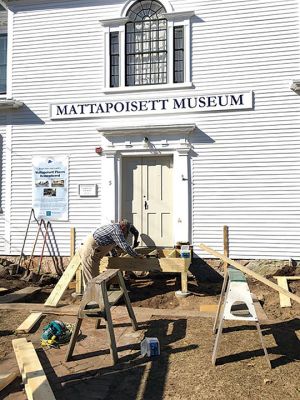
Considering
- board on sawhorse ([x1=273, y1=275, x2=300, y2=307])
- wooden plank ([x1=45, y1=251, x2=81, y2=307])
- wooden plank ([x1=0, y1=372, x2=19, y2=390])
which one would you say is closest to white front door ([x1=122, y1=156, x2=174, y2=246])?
wooden plank ([x1=45, y1=251, x2=81, y2=307])

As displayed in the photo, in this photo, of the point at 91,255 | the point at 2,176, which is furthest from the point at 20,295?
the point at 2,176

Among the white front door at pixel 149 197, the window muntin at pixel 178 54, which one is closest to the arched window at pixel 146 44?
the window muntin at pixel 178 54

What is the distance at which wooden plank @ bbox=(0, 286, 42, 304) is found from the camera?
7.75 metres

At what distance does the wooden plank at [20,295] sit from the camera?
7.75m

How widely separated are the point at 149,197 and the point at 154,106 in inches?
83.9

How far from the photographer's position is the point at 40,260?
33.6 ft

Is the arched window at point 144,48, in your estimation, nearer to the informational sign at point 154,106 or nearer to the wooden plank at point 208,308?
the informational sign at point 154,106

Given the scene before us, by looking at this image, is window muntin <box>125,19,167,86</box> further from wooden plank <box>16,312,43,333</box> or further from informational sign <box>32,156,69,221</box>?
wooden plank <box>16,312,43,333</box>

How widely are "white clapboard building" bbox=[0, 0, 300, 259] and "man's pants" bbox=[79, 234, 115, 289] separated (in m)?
2.75

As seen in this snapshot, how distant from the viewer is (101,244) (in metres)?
7.08

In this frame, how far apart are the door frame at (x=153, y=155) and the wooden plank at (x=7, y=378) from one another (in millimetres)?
5874

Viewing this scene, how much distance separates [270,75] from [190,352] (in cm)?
675

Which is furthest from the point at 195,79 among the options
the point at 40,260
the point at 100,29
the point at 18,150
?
the point at 40,260

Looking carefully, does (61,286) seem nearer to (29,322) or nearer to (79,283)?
(79,283)
